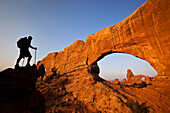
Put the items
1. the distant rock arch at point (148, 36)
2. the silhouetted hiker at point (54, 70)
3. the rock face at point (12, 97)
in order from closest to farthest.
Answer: the rock face at point (12, 97) → the distant rock arch at point (148, 36) → the silhouetted hiker at point (54, 70)

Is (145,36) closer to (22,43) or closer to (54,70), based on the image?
(22,43)

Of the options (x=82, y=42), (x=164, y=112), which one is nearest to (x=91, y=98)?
(x=164, y=112)

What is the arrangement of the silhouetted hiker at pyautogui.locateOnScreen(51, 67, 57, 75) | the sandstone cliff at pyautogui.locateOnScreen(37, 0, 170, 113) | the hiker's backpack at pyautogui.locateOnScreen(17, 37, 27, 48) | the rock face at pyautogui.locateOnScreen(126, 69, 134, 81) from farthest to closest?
the rock face at pyautogui.locateOnScreen(126, 69, 134, 81) → the silhouetted hiker at pyautogui.locateOnScreen(51, 67, 57, 75) → the sandstone cliff at pyautogui.locateOnScreen(37, 0, 170, 113) → the hiker's backpack at pyautogui.locateOnScreen(17, 37, 27, 48)

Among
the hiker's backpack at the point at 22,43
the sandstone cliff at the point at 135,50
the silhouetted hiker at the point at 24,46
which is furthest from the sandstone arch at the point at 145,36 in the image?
the hiker's backpack at the point at 22,43

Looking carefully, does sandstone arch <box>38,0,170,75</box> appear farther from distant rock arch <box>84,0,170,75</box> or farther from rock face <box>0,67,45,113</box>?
rock face <box>0,67,45,113</box>

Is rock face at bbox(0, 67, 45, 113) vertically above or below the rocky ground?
above

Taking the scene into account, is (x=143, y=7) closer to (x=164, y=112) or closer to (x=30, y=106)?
(x=164, y=112)

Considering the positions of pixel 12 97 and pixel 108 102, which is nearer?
pixel 12 97

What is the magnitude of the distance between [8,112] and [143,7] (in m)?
11.5

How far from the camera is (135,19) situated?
322 inches

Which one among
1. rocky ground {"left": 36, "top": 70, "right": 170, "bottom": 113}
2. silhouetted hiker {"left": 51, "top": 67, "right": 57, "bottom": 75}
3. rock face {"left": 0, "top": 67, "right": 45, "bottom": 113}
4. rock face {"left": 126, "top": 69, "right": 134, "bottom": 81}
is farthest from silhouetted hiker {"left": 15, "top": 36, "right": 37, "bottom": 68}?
rock face {"left": 126, "top": 69, "right": 134, "bottom": 81}

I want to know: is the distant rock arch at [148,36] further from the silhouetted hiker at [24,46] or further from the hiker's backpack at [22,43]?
the hiker's backpack at [22,43]

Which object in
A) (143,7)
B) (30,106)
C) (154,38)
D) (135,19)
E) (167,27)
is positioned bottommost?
(30,106)

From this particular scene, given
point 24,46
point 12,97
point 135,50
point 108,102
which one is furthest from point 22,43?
point 135,50
